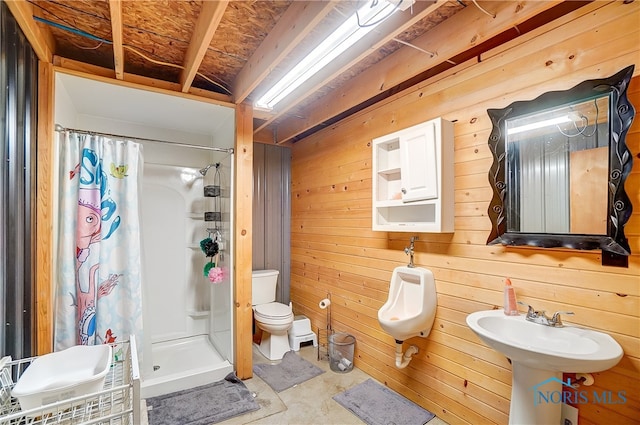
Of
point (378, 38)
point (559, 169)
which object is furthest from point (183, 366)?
point (559, 169)

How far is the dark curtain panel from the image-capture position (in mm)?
1429

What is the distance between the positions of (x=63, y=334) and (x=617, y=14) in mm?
3538

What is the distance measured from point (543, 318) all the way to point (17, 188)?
9.13 feet

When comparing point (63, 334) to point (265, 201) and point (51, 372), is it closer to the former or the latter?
point (51, 372)

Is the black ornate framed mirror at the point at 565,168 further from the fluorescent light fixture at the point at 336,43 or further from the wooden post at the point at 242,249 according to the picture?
the wooden post at the point at 242,249

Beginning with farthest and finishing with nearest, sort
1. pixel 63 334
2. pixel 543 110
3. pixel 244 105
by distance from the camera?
pixel 244 105
pixel 63 334
pixel 543 110

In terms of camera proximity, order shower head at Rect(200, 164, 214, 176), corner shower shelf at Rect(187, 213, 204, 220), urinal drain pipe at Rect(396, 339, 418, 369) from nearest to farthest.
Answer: urinal drain pipe at Rect(396, 339, 418, 369)
shower head at Rect(200, 164, 214, 176)
corner shower shelf at Rect(187, 213, 204, 220)

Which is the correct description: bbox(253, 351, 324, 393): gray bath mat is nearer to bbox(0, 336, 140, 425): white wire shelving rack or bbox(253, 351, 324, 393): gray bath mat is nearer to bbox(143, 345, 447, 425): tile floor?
bbox(143, 345, 447, 425): tile floor

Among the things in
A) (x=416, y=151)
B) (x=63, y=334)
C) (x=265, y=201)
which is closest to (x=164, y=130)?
(x=265, y=201)

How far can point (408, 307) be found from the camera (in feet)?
7.43

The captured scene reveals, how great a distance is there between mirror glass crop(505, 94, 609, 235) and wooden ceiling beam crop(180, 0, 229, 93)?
5.50ft

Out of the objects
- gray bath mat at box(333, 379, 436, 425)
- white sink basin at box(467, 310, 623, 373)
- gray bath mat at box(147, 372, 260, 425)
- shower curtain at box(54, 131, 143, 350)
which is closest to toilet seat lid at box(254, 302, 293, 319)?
gray bath mat at box(147, 372, 260, 425)

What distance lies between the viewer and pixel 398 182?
2.45m

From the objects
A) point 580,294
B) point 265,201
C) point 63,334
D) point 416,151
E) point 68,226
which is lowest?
point 63,334
